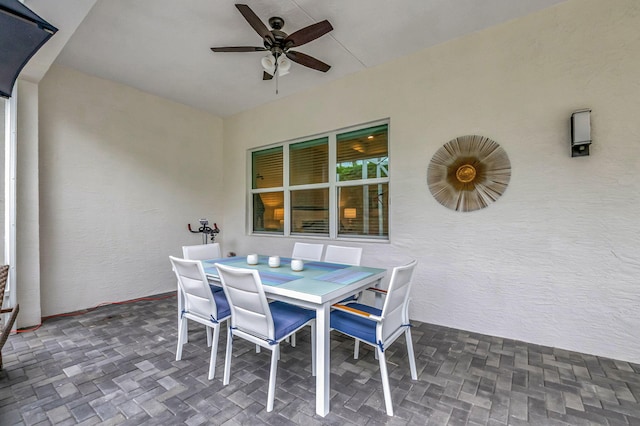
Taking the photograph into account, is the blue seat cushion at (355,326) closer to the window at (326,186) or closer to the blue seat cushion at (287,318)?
the blue seat cushion at (287,318)

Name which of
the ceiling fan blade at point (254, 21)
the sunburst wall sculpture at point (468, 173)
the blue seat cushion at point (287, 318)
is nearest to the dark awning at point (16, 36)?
the ceiling fan blade at point (254, 21)

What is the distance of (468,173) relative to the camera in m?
2.96

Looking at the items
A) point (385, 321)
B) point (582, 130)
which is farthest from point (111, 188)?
point (582, 130)

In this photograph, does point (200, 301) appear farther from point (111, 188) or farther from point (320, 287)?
point (111, 188)

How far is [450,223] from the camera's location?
3.08 metres

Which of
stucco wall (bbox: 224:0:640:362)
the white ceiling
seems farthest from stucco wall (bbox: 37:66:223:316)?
stucco wall (bbox: 224:0:640:362)

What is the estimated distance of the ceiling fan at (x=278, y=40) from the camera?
2186 millimetres

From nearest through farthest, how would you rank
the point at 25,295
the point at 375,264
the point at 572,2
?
the point at 572,2
the point at 25,295
the point at 375,264

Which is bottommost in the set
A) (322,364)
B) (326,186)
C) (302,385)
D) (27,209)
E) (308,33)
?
(302,385)

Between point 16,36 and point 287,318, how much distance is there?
228cm

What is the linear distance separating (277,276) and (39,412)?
168cm

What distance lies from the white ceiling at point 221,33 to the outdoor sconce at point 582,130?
1096mm

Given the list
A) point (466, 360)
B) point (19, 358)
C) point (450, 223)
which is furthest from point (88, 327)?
point (450, 223)

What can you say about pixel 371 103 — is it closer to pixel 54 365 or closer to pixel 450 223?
pixel 450 223
